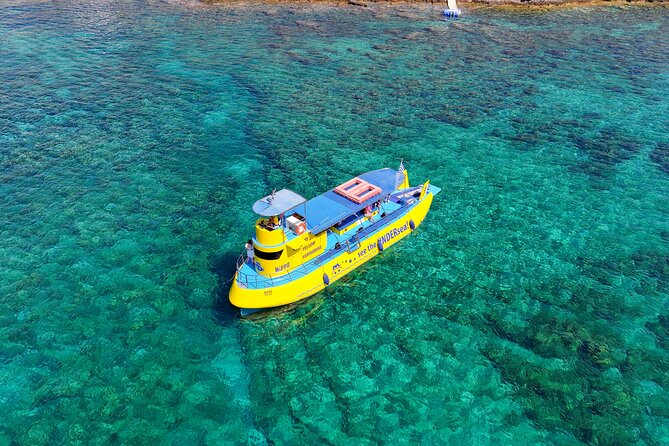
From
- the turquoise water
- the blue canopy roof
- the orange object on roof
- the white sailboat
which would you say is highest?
the white sailboat

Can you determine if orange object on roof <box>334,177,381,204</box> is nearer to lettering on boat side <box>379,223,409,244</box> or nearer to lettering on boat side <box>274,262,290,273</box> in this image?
lettering on boat side <box>379,223,409,244</box>

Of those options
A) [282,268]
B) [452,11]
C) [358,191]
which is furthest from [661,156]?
[452,11]

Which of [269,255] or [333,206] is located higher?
[333,206]

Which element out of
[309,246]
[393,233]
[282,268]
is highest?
[309,246]

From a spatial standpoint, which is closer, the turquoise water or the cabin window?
the turquoise water

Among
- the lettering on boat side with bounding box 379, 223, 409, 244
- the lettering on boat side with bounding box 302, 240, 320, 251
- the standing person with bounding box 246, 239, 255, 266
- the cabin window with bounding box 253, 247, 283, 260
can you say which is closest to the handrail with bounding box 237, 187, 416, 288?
the standing person with bounding box 246, 239, 255, 266

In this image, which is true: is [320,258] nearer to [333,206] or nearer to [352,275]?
[352,275]

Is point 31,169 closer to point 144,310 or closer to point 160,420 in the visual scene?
point 144,310

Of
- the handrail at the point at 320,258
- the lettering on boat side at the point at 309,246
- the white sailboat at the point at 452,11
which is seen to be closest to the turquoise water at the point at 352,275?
the handrail at the point at 320,258

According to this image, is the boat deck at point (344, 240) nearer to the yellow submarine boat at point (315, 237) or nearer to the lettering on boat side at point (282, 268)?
the yellow submarine boat at point (315, 237)
